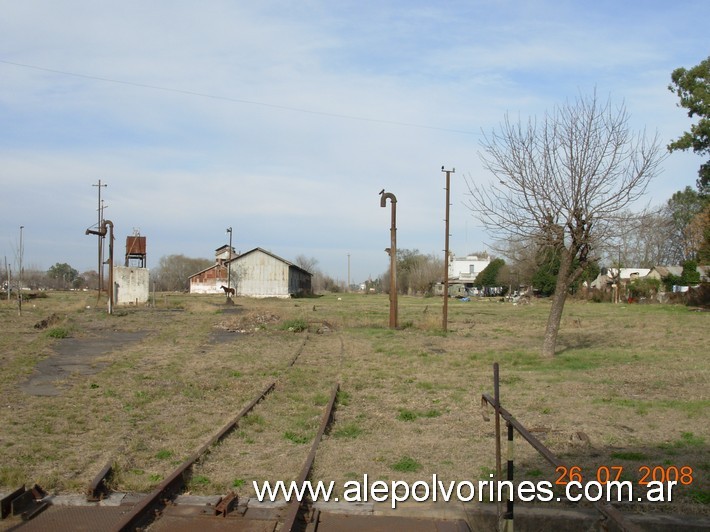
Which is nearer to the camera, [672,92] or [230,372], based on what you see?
[230,372]

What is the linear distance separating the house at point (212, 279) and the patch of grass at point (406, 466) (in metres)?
70.6

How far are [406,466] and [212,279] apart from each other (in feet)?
243

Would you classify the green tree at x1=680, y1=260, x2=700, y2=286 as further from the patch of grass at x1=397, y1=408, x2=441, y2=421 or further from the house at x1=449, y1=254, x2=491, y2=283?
the house at x1=449, y1=254, x2=491, y2=283

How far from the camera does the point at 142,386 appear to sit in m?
12.4

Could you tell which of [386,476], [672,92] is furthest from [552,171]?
[672,92]

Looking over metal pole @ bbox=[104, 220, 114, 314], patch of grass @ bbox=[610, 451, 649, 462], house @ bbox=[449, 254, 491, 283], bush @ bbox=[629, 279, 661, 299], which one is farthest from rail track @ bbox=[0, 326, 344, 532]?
house @ bbox=[449, 254, 491, 283]

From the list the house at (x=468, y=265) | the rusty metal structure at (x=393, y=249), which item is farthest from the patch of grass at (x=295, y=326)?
the house at (x=468, y=265)

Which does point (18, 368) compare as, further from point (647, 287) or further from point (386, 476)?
point (647, 287)

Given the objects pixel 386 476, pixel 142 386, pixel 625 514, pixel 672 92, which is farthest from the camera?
pixel 672 92

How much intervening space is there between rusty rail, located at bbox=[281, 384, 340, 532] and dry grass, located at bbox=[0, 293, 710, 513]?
0.15 m

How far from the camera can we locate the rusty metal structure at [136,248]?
53.3m

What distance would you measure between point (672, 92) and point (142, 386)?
32785mm

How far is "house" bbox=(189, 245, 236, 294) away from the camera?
77.1 meters

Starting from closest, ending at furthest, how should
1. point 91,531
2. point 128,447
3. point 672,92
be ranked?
point 91,531 → point 128,447 → point 672,92
